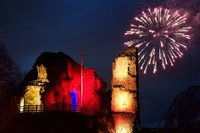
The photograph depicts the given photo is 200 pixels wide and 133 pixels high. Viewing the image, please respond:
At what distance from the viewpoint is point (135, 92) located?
5319 centimetres

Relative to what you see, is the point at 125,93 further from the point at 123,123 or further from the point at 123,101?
the point at 123,123

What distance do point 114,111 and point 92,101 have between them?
1207 centimetres

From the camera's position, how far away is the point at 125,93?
5328cm

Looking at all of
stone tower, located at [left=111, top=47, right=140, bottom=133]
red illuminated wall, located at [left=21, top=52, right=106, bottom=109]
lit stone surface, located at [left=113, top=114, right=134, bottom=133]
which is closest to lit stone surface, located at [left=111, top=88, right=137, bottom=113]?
stone tower, located at [left=111, top=47, right=140, bottom=133]

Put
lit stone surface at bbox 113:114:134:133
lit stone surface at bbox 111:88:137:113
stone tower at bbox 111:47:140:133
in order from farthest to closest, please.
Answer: lit stone surface at bbox 111:88:137:113 < stone tower at bbox 111:47:140:133 < lit stone surface at bbox 113:114:134:133

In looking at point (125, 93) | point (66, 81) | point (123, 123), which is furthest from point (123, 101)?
point (66, 81)

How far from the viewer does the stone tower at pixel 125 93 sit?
170ft

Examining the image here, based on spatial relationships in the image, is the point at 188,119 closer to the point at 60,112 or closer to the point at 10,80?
the point at 60,112

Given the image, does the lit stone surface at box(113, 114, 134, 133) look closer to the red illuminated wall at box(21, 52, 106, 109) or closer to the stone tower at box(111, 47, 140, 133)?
the stone tower at box(111, 47, 140, 133)

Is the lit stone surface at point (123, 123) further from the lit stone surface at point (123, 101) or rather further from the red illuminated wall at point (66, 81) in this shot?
the red illuminated wall at point (66, 81)

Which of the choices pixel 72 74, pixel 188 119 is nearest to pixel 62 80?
pixel 72 74

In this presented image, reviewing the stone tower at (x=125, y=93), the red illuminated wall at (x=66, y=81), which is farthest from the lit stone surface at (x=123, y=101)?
the red illuminated wall at (x=66, y=81)

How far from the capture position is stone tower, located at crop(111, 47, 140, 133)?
5194 cm

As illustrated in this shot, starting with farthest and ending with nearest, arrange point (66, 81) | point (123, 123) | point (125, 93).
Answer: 1. point (66, 81)
2. point (125, 93)
3. point (123, 123)
